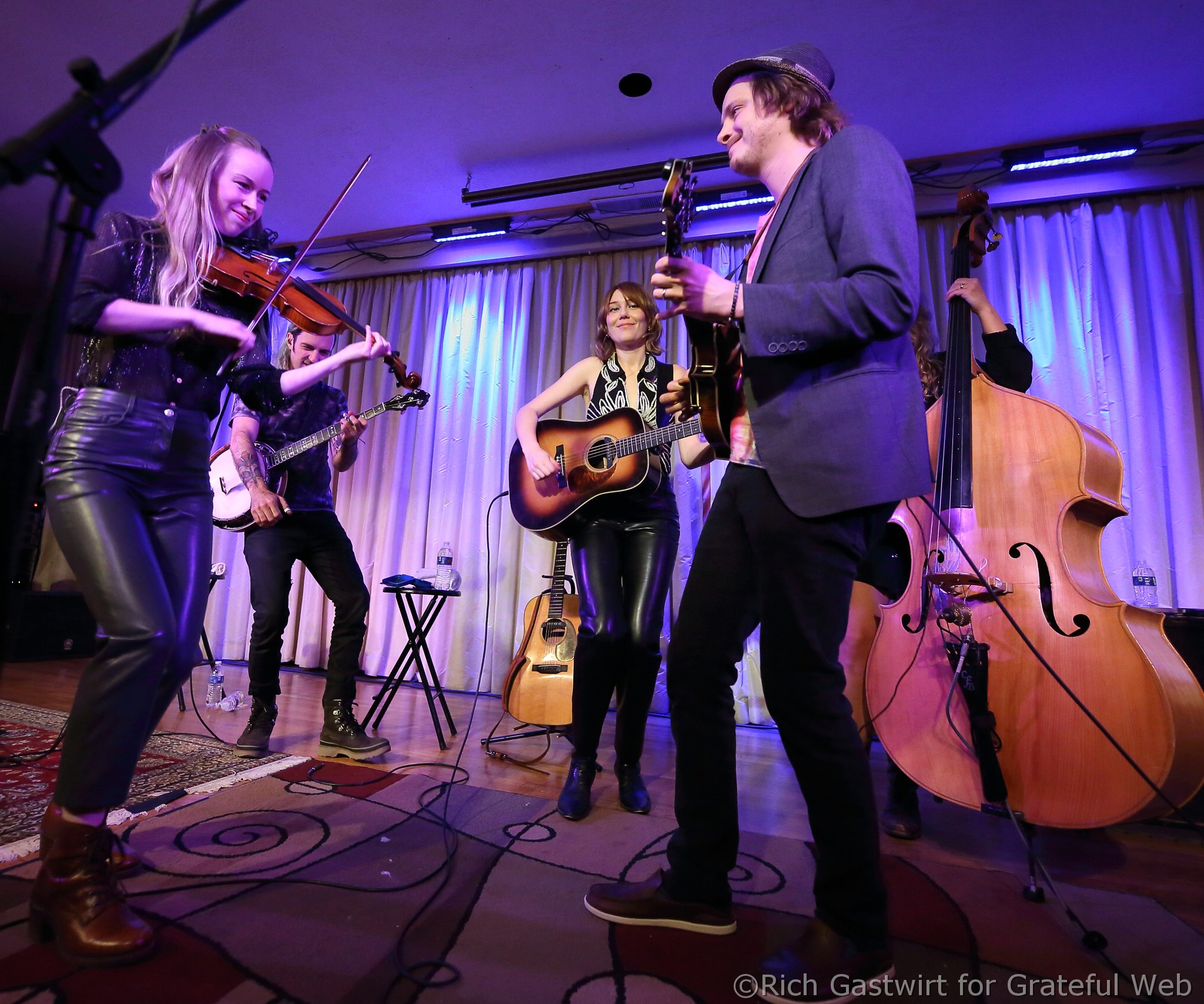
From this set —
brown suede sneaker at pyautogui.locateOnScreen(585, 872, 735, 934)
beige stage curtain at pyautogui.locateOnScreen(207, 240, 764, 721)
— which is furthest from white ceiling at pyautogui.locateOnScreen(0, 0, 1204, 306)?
brown suede sneaker at pyautogui.locateOnScreen(585, 872, 735, 934)

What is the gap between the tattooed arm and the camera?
99.4 inches

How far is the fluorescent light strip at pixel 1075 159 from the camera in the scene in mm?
3525

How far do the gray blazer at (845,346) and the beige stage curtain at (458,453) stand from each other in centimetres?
297

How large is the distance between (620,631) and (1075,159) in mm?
3832

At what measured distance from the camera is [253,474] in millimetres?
2596

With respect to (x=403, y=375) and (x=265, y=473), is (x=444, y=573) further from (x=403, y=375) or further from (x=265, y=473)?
(x=403, y=375)

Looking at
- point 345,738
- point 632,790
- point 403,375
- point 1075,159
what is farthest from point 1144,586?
point 345,738

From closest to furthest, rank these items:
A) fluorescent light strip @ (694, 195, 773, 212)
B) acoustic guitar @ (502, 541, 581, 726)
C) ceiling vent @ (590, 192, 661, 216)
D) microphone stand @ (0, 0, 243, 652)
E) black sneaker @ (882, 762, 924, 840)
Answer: microphone stand @ (0, 0, 243, 652), black sneaker @ (882, 762, 924, 840), acoustic guitar @ (502, 541, 581, 726), fluorescent light strip @ (694, 195, 773, 212), ceiling vent @ (590, 192, 661, 216)

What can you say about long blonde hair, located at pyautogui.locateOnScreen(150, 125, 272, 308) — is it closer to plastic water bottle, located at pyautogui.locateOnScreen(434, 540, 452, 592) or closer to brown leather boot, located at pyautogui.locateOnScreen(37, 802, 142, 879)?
brown leather boot, located at pyautogui.locateOnScreen(37, 802, 142, 879)

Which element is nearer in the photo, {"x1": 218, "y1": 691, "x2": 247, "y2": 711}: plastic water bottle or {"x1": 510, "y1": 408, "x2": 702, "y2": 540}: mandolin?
{"x1": 510, "y1": 408, "x2": 702, "y2": 540}: mandolin

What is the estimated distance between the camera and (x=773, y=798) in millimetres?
2223

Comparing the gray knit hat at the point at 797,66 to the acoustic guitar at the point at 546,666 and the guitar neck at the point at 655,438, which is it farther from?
the acoustic guitar at the point at 546,666

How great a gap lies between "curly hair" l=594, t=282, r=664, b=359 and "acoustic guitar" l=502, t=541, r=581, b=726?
0.90 metres

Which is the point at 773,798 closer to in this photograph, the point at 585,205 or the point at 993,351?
the point at 993,351
